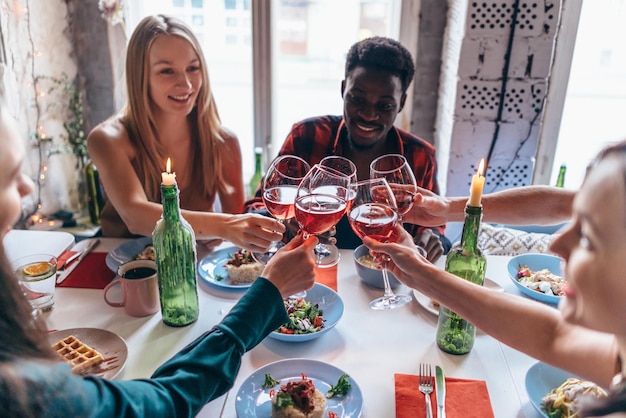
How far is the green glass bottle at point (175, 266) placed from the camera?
1170 mm

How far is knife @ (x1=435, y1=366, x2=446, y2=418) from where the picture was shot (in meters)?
0.94

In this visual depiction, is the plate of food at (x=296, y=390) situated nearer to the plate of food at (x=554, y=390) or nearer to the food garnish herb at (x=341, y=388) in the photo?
the food garnish herb at (x=341, y=388)

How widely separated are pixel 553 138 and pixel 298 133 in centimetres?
134

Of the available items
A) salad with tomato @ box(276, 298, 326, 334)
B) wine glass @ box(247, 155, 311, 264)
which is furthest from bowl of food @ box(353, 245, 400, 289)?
wine glass @ box(247, 155, 311, 264)

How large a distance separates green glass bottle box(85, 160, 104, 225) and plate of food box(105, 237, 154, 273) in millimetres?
1389

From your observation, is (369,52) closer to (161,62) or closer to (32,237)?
(161,62)

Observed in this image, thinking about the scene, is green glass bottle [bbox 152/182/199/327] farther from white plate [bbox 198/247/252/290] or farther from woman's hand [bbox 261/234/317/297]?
woman's hand [bbox 261/234/317/297]

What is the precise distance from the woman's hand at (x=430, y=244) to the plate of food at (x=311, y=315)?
1.29ft

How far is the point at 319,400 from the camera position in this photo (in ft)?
3.13

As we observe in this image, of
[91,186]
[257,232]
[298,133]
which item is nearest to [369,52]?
[298,133]

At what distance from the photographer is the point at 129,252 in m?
1.50

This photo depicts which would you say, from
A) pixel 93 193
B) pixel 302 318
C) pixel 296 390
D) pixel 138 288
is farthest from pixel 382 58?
pixel 93 193

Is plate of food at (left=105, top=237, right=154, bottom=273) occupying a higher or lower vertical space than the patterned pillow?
higher

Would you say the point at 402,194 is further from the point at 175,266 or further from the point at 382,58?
the point at 382,58
